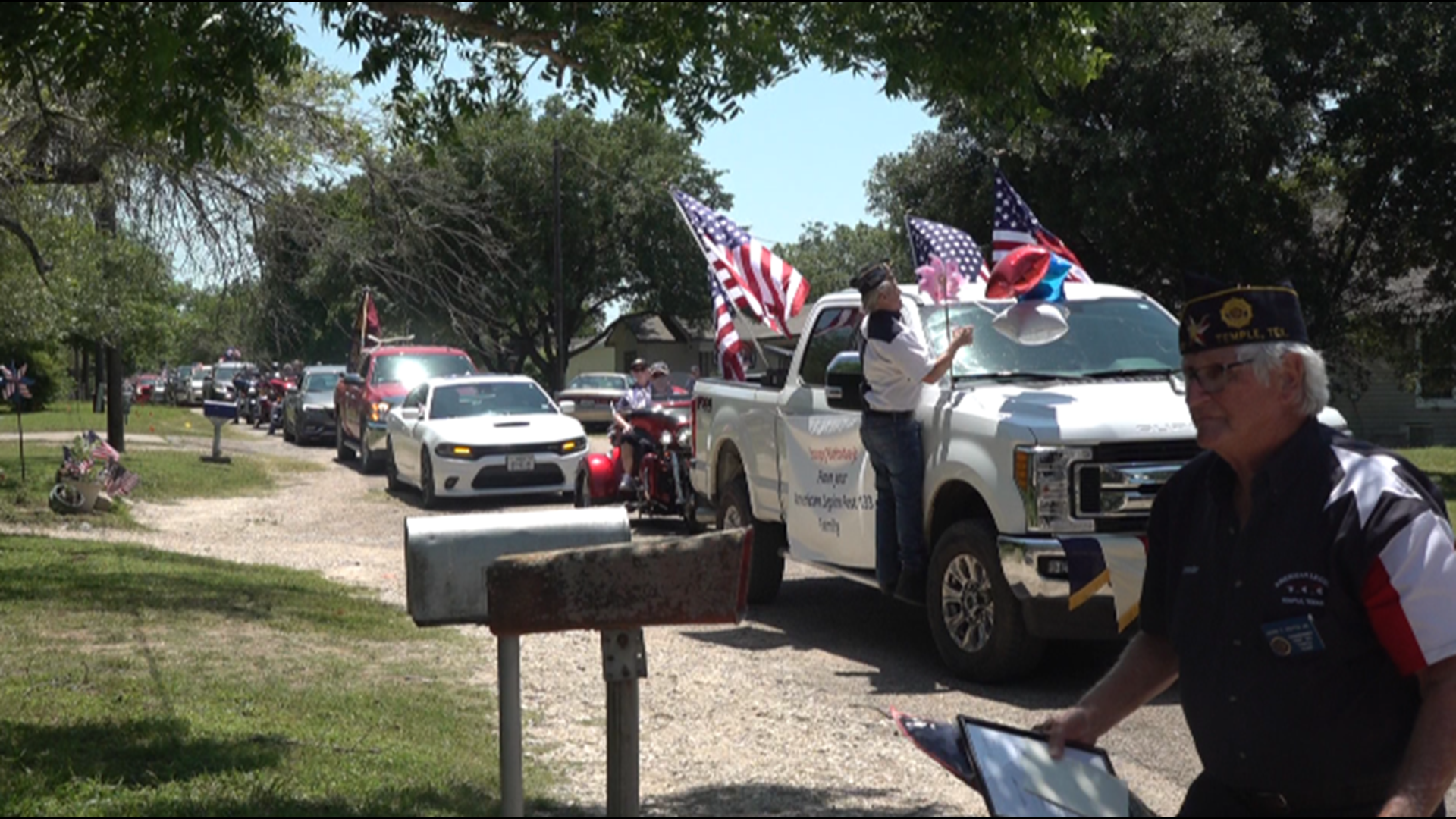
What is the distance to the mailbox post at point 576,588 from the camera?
146 inches

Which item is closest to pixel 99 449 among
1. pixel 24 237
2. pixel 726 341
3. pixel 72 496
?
pixel 72 496

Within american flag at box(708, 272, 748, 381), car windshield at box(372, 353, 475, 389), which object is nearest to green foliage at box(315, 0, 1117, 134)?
american flag at box(708, 272, 748, 381)

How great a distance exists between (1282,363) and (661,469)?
536 inches

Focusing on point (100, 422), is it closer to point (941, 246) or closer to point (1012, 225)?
point (1012, 225)

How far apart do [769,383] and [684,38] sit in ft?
17.8

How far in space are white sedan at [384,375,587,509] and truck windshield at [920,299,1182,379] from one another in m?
10.2

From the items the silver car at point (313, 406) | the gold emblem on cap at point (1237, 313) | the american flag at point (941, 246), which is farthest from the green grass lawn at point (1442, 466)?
the silver car at point (313, 406)

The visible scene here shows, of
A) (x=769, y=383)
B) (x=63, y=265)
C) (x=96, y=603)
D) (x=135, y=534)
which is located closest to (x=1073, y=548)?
(x=769, y=383)

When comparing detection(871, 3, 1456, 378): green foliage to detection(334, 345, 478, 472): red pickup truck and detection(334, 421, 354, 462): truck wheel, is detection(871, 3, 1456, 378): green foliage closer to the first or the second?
detection(334, 345, 478, 472): red pickup truck

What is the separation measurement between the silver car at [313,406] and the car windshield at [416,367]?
8.21 m

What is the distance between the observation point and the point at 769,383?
11.6 meters

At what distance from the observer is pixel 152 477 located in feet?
79.9

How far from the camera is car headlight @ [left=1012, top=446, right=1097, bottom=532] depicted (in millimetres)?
8203

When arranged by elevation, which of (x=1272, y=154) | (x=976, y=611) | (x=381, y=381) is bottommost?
(x=976, y=611)
